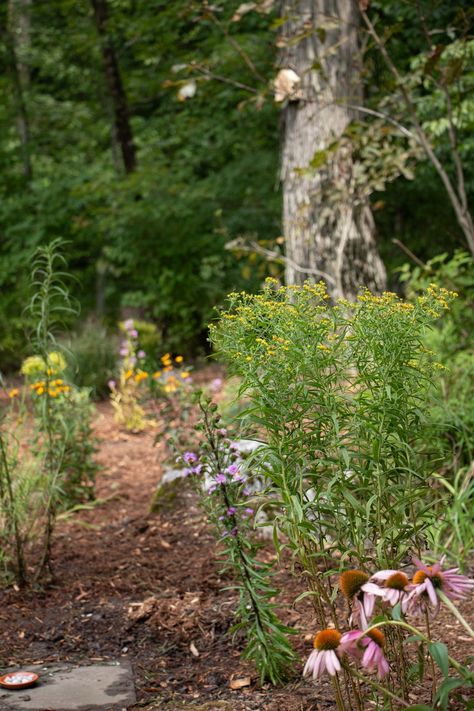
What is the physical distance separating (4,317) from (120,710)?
10.4 m

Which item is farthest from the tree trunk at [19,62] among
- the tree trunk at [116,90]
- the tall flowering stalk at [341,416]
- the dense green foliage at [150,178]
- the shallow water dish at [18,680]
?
the tall flowering stalk at [341,416]

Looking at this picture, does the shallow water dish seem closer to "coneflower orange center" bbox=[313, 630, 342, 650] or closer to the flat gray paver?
the flat gray paver

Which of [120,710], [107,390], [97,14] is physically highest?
[97,14]

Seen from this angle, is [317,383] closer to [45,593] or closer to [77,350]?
[45,593]

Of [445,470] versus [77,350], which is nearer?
[445,470]

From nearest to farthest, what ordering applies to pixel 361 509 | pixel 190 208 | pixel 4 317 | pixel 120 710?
pixel 361 509, pixel 120 710, pixel 190 208, pixel 4 317

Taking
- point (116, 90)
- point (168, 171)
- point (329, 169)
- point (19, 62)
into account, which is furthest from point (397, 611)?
point (19, 62)

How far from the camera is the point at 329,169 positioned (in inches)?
237

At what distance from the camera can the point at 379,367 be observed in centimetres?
212

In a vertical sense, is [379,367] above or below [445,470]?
above

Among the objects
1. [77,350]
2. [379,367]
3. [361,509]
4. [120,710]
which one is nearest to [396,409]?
[379,367]

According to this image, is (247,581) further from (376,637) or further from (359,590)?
(376,637)

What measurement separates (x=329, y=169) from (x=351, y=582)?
4.53 m

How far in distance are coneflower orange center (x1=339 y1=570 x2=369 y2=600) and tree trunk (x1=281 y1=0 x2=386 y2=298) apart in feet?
13.4
